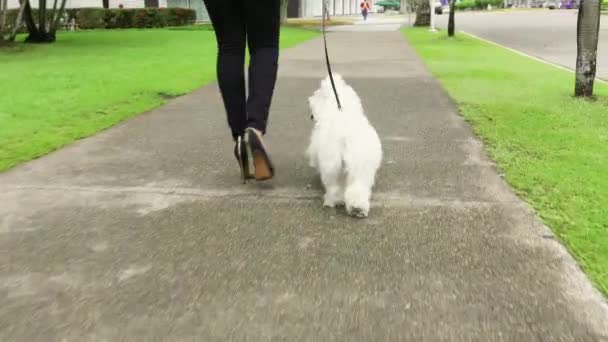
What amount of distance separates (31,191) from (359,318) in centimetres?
233

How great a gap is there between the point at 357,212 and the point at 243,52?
1170 millimetres

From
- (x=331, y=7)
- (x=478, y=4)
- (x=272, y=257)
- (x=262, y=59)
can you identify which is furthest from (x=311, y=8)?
(x=272, y=257)

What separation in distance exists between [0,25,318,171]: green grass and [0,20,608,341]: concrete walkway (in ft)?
2.87

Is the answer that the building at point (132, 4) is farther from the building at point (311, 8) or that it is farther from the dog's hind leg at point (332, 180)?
the dog's hind leg at point (332, 180)

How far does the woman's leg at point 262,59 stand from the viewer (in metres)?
3.16

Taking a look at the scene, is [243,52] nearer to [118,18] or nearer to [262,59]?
[262,59]

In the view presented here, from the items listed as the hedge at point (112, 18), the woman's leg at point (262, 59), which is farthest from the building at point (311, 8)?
the woman's leg at point (262, 59)

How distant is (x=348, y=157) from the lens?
9.26ft

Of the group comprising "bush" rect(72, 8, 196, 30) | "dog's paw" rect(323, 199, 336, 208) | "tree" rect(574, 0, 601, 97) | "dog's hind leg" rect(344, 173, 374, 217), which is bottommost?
"dog's paw" rect(323, 199, 336, 208)

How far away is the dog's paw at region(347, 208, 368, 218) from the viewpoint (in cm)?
285

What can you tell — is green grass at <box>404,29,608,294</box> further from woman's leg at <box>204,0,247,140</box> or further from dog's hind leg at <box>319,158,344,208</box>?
woman's leg at <box>204,0,247,140</box>

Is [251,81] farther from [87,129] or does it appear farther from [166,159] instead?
[87,129]

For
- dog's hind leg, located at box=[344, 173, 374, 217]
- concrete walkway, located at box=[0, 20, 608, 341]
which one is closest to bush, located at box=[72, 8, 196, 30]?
concrete walkway, located at box=[0, 20, 608, 341]

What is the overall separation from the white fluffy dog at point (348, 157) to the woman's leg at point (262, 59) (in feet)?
1.28
